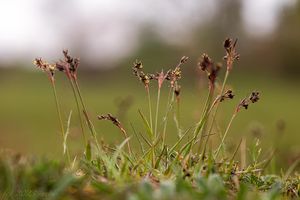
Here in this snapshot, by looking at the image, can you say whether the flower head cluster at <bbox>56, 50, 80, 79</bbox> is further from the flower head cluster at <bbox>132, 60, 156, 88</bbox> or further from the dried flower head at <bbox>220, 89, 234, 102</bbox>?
the dried flower head at <bbox>220, 89, 234, 102</bbox>

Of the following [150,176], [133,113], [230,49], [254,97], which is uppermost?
[133,113]

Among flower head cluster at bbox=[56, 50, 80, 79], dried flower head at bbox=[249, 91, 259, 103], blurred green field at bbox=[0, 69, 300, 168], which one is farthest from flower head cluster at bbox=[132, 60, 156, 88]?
blurred green field at bbox=[0, 69, 300, 168]

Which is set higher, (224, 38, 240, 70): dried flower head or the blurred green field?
the blurred green field

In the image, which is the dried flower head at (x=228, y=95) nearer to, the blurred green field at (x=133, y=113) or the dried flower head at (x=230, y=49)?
the dried flower head at (x=230, y=49)

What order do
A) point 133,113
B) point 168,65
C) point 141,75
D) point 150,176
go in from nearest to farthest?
point 150,176 < point 141,75 < point 133,113 < point 168,65

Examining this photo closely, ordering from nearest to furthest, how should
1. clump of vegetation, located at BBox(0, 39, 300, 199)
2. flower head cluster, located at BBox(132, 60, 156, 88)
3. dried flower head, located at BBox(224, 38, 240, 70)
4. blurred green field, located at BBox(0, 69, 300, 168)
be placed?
clump of vegetation, located at BBox(0, 39, 300, 199), dried flower head, located at BBox(224, 38, 240, 70), flower head cluster, located at BBox(132, 60, 156, 88), blurred green field, located at BBox(0, 69, 300, 168)

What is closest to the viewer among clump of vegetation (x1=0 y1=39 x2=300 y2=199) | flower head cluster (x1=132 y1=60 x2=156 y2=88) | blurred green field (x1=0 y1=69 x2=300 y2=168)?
clump of vegetation (x1=0 y1=39 x2=300 y2=199)

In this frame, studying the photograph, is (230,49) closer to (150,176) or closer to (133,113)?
(150,176)

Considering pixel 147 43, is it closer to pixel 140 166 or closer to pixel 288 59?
pixel 288 59

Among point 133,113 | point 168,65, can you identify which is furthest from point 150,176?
point 168,65
